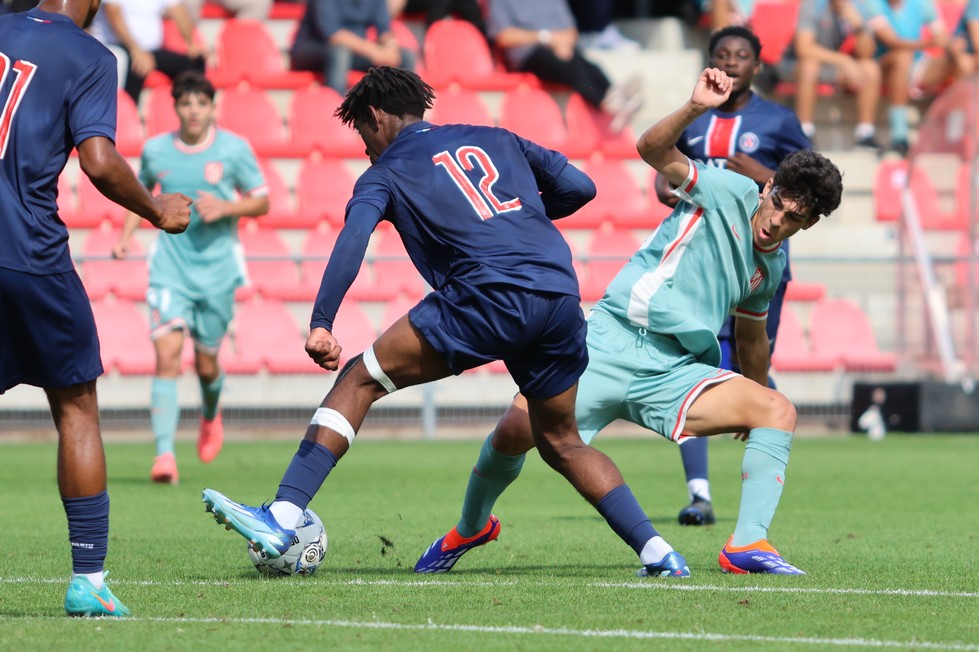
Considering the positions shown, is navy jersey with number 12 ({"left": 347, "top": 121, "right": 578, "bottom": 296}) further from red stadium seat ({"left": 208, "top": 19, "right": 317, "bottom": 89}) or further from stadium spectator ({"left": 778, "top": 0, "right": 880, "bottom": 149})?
stadium spectator ({"left": 778, "top": 0, "right": 880, "bottom": 149})

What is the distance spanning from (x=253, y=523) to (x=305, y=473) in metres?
0.28

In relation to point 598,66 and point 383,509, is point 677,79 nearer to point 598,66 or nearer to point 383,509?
point 598,66

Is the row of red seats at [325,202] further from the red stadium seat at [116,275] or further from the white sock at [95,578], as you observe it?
the white sock at [95,578]

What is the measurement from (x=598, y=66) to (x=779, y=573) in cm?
1253

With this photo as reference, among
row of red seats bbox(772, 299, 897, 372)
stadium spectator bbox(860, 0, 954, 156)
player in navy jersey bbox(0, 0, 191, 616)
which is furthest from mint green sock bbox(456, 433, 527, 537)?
stadium spectator bbox(860, 0, 954, 156)

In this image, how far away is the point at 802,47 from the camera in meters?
18.2

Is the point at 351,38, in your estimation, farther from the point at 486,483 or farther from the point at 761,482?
the point at 761,482

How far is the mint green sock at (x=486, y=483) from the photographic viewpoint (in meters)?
6.32

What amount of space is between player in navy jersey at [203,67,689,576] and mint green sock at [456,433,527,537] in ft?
1.31

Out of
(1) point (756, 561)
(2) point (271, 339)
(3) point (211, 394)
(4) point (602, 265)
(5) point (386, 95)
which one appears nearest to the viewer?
(5) point (386, 95)

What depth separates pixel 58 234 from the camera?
5047 mm

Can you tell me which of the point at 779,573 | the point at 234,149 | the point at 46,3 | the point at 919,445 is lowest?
the point at 919,445

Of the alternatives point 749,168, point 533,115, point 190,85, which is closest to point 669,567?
point 749,168

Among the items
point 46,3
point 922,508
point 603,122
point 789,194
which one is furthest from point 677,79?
point 46,3
